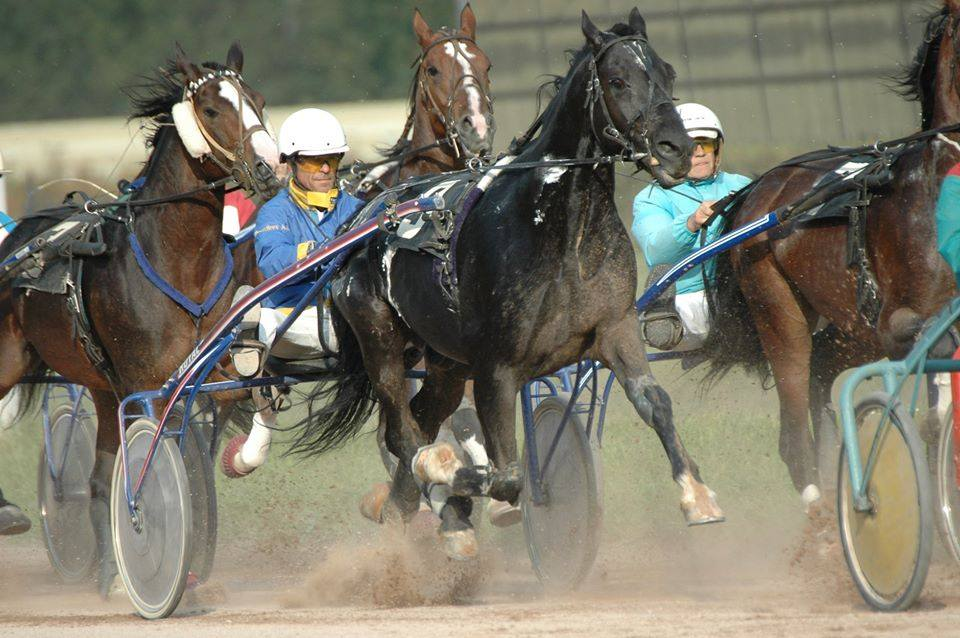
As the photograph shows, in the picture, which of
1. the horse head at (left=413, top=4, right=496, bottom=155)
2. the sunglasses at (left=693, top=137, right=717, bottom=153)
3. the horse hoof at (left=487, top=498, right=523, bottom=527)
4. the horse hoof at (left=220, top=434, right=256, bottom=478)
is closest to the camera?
the horse hoof at (left=487, top=498, right=523, bottom=527)

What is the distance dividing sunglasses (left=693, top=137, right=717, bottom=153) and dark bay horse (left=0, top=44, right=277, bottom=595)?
1.78 meters

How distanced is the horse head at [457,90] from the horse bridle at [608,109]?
6.88 feet

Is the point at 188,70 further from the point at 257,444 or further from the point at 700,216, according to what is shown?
the point at 700,216

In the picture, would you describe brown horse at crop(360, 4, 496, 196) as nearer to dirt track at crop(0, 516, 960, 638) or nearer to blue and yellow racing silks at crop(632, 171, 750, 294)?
blue and yellow racing silks at crop(632, 171, 750, 294)

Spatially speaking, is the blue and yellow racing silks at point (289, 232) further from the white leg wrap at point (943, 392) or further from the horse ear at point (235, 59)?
the white leg wrap at point (943, 392)

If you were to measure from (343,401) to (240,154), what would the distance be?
1021 mm

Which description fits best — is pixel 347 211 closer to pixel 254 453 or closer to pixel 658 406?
pixel 254 453

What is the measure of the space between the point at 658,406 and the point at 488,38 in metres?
8.41

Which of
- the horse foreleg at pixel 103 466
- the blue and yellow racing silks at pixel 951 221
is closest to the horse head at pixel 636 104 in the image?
the blue and yellow racing silks at pixel 951 221

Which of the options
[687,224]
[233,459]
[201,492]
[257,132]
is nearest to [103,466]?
[233,459]

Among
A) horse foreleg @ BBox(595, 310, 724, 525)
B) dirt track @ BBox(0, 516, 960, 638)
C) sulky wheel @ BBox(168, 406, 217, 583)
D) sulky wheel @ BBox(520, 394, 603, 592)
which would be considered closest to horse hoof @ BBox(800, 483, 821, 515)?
dirt track @ BBox(0, 516, 960, 638)

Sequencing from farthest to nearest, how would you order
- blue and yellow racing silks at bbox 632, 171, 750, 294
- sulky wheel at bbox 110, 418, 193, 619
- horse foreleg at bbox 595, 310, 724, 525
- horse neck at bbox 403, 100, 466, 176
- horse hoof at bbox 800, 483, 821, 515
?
horse neck at bbox 403, 100, 466, 176 → blue and yellow racing silks at bbox 632, 171, 750, 294 → horse hoof at bbox 800, 483, 821, 515 → sulky wheel at bbox 110, 418, 193, 619 → horse foreleg at bbox 595, 310, 724, 525

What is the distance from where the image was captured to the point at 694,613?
4.52m

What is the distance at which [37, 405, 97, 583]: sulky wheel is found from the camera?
708 cm
